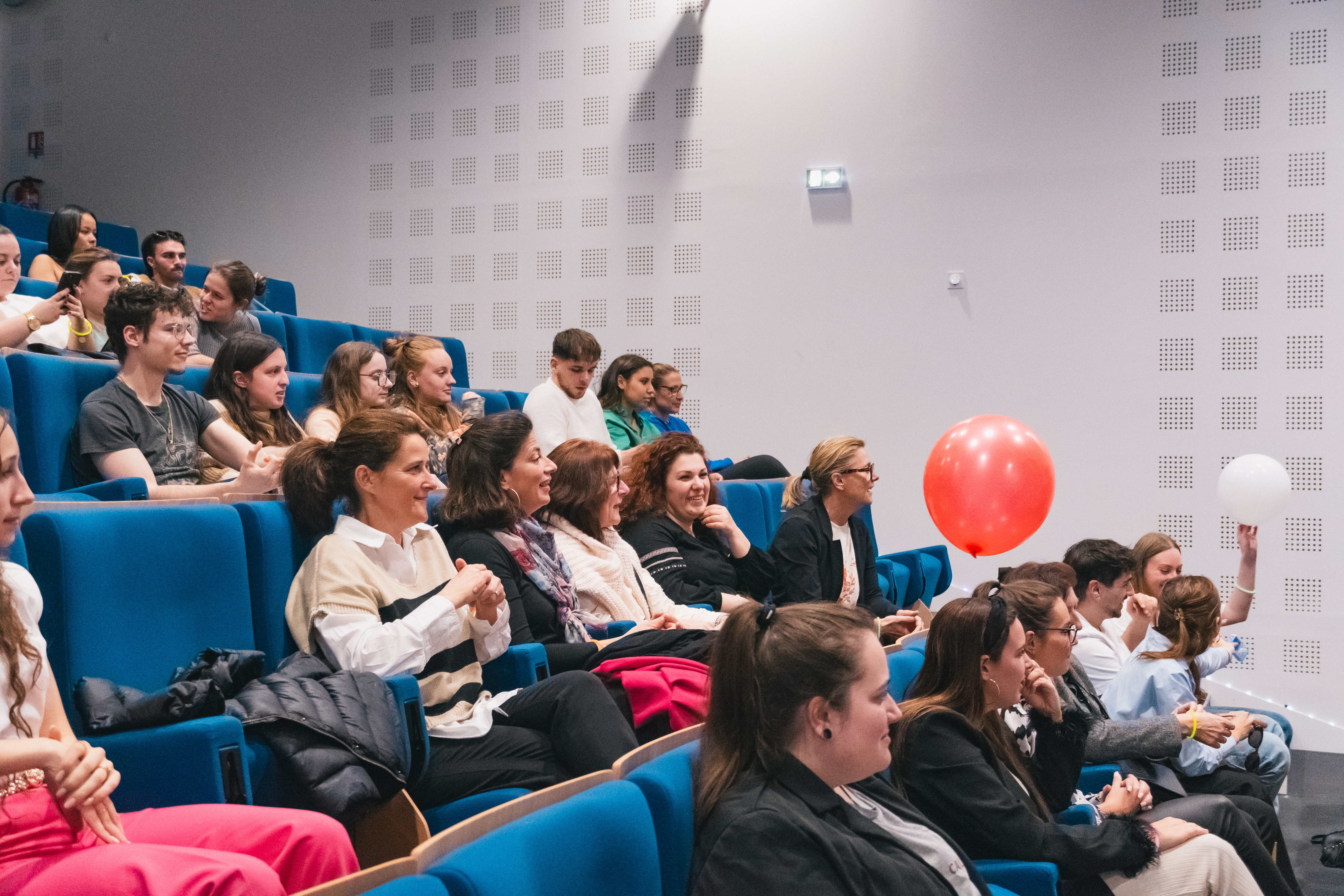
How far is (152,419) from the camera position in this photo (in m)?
2.56

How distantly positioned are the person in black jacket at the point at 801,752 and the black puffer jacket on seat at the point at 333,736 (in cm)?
52

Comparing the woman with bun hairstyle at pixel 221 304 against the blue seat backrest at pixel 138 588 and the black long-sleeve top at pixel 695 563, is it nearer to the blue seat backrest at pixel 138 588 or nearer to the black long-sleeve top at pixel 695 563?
the black long-sleeve top at pixel 695 563

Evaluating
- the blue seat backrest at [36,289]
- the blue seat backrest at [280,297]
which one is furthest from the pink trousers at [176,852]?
the blue seat backrest at [280,297]

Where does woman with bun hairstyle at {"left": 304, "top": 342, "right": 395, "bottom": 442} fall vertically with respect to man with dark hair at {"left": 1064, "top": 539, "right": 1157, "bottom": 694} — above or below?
above

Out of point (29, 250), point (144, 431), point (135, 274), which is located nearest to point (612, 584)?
point (144, 431)

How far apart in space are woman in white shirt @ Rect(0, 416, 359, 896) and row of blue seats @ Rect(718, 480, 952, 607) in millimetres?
2263

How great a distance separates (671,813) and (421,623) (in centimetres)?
79

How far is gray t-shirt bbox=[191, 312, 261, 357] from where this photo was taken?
3.92 meters

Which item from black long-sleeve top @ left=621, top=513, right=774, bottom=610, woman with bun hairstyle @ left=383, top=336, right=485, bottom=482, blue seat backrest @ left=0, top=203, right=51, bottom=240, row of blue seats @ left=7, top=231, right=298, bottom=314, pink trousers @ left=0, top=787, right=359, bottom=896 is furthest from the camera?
blue seat backrest @ left=0, top=203, right=51, bottom=240

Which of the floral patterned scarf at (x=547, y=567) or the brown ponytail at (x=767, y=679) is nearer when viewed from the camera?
the brown ponytail at (x=767, y=679)

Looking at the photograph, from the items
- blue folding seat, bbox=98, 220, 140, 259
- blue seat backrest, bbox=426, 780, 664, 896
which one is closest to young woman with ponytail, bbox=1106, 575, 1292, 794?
blue seat backrest, bbox=426, 780, 664, 896

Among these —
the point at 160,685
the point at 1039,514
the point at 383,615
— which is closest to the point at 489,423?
the point at 383,615

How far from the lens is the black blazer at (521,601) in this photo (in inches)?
89.8

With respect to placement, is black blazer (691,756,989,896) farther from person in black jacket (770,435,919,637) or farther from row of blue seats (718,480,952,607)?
row of blue seats (718,480,952,607)
